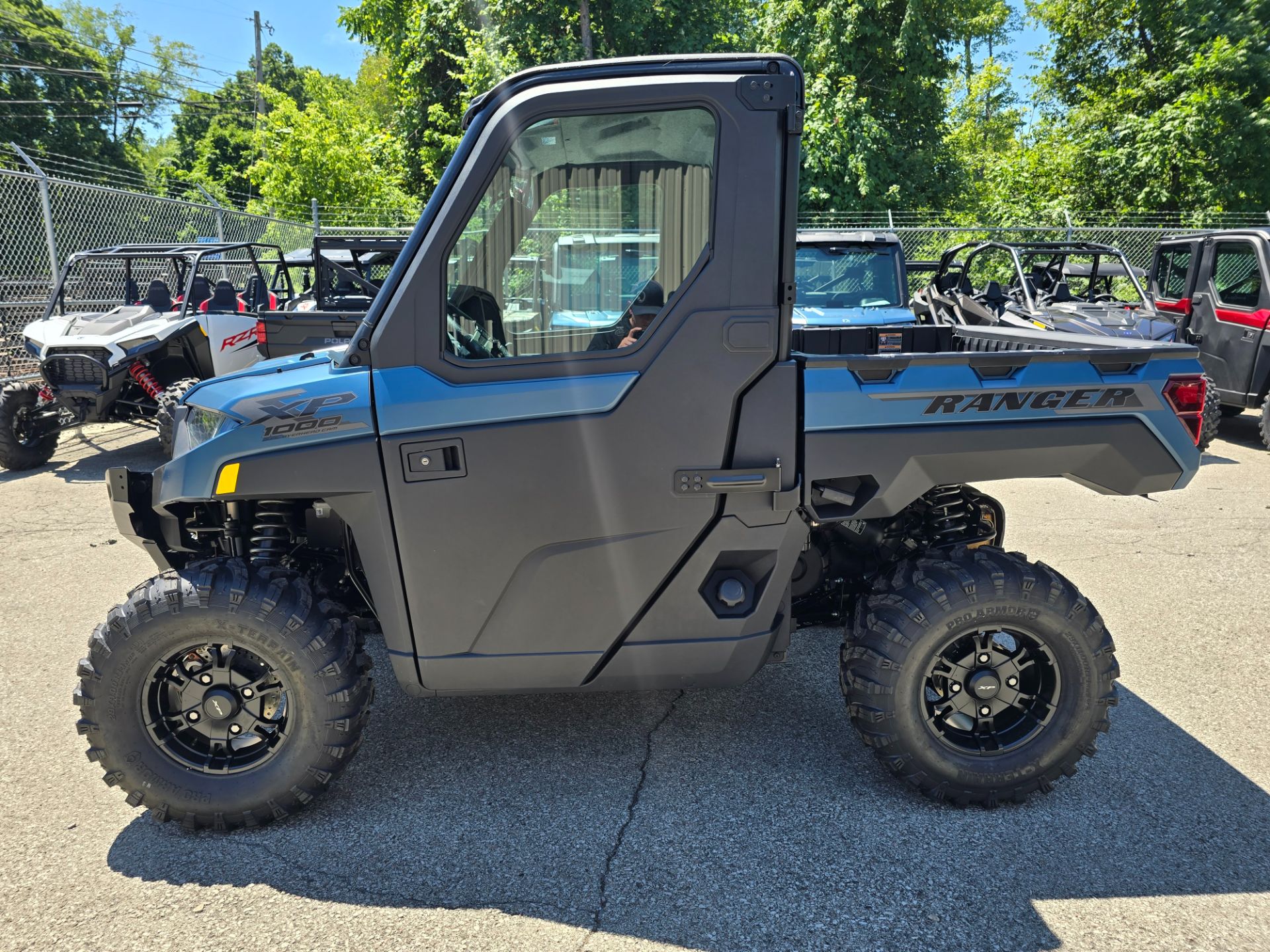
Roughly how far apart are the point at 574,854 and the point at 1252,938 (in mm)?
1915

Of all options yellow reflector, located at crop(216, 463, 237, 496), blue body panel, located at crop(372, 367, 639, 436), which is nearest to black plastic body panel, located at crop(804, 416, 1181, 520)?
blue body panel, located at crop(372, 367, 639, 436)

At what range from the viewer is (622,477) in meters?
2.74

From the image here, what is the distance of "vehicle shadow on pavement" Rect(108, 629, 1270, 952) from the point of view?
2574 mm

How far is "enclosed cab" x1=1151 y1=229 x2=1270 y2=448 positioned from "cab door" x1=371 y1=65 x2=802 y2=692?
865 cm

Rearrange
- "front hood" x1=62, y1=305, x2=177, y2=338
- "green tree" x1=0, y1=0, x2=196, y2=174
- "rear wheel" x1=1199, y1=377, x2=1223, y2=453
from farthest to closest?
"green tree" x1=0, y1=0, x2=196, y2=174
"rear wheel" x1=1199, y1=377, x2=1223, y2=453
"front hood" x1=62, y1=305, x2=177, y2=338

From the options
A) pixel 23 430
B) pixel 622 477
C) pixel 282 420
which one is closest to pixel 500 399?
pixel 622 477

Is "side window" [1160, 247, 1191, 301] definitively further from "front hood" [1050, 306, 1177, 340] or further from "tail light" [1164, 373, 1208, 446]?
"tail light" [1164, 373, 1208, 446]

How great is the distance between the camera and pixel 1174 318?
10008 millimetres

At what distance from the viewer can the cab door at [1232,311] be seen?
9.16 meters

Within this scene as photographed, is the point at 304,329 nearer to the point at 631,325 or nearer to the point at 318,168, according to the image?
the point at 631,325

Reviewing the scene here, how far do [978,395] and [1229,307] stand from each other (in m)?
8.62

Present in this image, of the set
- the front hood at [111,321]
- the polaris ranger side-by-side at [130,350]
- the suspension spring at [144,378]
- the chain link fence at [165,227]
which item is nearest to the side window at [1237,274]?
the chain link fence at [165,227]

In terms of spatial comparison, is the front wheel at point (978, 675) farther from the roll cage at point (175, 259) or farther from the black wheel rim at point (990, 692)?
the roll cage at point (175, 259)

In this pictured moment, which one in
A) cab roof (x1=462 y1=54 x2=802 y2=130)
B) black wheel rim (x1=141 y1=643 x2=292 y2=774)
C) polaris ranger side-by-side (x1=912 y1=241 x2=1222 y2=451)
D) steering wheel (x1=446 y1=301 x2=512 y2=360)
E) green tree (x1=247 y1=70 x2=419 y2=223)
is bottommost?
black wheel rim (x1=141 y1=643 x2=292 y2=774)
